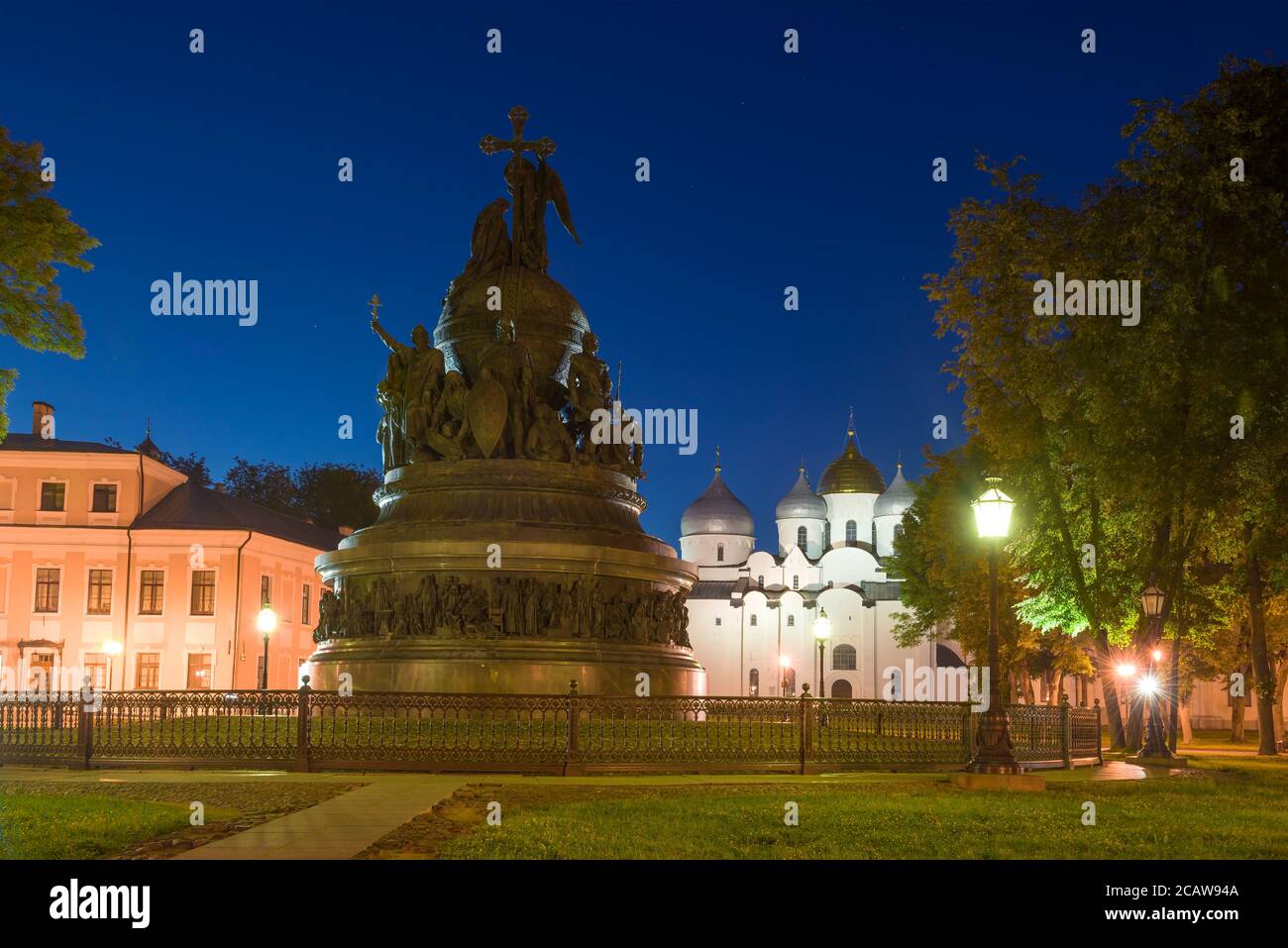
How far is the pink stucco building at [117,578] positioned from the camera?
2131 inches

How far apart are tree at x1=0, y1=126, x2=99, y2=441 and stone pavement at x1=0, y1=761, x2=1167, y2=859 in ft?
24.1

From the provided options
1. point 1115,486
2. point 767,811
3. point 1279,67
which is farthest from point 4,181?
point 1279,67

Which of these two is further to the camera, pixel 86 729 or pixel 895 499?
pixel 895 499

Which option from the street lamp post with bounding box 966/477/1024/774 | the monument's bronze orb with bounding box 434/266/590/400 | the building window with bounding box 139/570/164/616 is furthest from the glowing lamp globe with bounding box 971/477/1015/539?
the building window with bounding box 139/570/164/616

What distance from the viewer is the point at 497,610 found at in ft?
80.9

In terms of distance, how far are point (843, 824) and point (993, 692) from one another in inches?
237

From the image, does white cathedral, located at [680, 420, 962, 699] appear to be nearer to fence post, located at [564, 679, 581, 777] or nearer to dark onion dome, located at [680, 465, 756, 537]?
dark onion dome, located at [680, 465, 756, 537]

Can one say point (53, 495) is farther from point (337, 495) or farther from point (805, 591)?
point (805, 591)

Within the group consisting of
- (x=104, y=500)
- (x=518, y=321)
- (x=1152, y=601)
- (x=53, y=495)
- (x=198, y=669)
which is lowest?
(x=198, y=669)

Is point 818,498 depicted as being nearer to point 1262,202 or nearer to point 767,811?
point 1262,202

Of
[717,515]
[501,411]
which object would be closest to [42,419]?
[501,411]

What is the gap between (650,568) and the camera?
26.1 meters

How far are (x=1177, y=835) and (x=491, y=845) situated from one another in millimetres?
6216

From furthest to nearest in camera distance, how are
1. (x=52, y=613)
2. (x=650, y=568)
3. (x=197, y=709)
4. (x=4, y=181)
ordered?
(x=52, y=613), (x=650, y=568), (x=4, y=181), (x=197, y=709)
